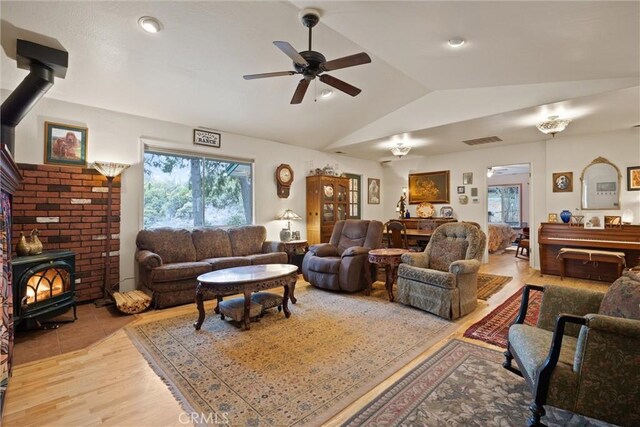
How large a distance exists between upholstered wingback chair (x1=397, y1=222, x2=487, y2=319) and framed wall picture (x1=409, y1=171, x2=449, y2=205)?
141 inches

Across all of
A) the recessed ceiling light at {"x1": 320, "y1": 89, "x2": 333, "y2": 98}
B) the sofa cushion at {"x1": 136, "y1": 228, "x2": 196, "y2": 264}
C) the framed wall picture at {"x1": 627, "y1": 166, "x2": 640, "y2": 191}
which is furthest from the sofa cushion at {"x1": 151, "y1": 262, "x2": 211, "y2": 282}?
the framed wall picture at {"x1": 627, "y1": 166, "x2": 640, "y2": 191}

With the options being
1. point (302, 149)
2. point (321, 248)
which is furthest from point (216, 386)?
point (302, 149)

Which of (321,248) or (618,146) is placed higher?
(618,146)

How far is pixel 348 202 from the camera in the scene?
268 inches

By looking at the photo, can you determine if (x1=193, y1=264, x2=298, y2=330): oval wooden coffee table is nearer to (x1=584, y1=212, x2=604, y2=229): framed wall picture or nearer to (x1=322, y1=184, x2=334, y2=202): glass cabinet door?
(x1=322, y1=184, x2=334, y2=202): glass cabinet door

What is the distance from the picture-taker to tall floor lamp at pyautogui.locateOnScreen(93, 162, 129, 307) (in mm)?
3658

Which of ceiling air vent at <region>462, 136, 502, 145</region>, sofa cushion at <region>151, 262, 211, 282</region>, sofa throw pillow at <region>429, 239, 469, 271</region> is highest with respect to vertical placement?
ceiling air vent at <region>462, 136, 502, 145</region>

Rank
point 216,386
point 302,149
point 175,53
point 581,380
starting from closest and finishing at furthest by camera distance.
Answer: point 581,380 < point 216,386 < point 175,53 < point 302,149

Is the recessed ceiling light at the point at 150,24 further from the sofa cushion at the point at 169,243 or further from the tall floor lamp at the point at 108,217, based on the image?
the sofa cushion at the point at 169,243

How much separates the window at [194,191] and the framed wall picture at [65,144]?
757mm

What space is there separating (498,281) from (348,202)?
10.8 ft

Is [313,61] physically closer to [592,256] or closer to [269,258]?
[269,258]

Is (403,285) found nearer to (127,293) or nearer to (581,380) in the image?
(581,380)

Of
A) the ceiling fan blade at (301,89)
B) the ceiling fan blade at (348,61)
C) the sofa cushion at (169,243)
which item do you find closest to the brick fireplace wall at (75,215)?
the sofa cushion at (169,243)
